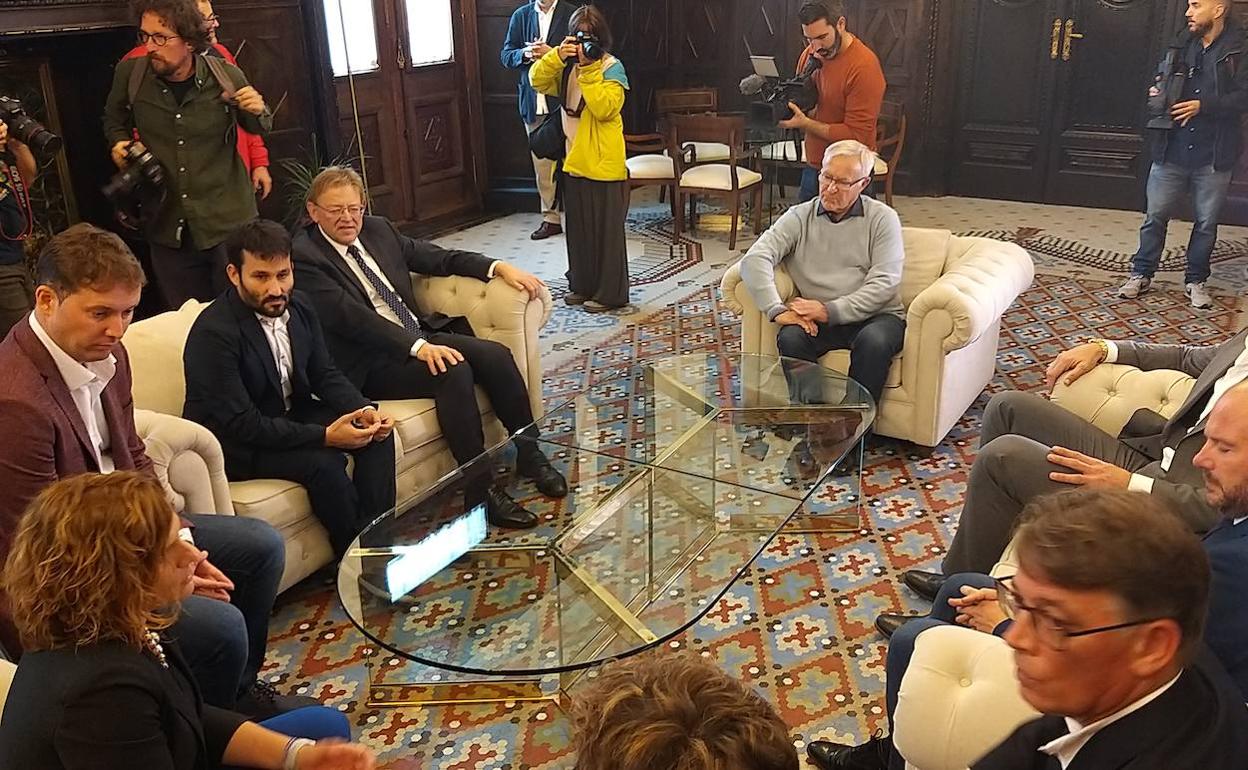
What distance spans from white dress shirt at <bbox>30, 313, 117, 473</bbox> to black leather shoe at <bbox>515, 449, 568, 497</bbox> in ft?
3.68

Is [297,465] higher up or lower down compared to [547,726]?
higher up

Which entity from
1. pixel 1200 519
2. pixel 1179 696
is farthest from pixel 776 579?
pixel 1179 696

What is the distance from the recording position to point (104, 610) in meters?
1.41

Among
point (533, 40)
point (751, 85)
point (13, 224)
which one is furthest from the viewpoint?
point (751, 85)

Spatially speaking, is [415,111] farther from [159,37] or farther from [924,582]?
[924,582]

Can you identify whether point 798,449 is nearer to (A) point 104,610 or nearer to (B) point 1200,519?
(B) point 1200,519

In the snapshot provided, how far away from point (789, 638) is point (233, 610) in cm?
132

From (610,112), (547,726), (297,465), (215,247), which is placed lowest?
(547,726)

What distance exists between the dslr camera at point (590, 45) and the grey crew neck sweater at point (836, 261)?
1557 mm

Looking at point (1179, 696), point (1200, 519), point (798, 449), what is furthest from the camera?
point (798, 449)

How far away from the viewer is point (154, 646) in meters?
1.52

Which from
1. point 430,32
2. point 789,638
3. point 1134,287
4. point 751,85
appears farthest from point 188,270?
point 1134,287

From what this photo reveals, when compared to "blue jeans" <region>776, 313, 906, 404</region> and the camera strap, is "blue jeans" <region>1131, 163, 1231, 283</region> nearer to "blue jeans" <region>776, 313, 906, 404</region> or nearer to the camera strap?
"blue jeans" <region>776, 313, 906, 404</region>

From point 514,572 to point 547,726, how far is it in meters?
0.39
